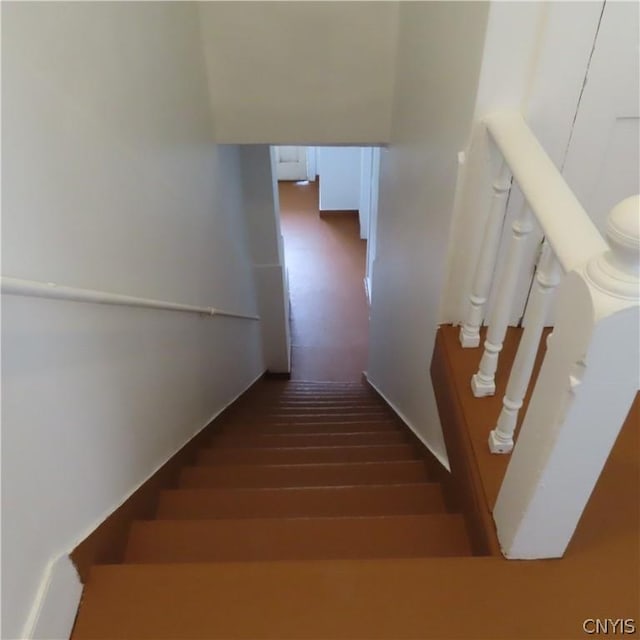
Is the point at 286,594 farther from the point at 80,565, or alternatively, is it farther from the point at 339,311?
the point at 339,311

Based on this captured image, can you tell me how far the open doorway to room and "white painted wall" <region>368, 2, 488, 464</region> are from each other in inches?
66.0

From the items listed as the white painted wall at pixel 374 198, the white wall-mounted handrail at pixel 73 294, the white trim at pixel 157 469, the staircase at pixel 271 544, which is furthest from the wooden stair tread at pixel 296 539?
the white painted wall at pixel 374 198

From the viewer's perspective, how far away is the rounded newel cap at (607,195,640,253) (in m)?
0.71

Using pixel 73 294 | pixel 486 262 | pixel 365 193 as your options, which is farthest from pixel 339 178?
pixel 73 294

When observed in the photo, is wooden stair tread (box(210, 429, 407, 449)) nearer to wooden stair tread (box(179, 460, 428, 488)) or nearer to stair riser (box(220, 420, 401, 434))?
stair riser (box(220, 420, 401, 434))

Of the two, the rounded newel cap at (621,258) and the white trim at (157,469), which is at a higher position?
the rounded newel cap at (621,258)

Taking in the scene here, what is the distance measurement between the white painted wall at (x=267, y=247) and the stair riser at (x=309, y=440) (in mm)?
1696

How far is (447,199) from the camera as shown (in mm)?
1621

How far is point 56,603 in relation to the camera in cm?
105

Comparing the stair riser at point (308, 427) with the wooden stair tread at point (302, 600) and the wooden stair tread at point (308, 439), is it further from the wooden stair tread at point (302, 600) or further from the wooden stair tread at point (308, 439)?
the wooden stair tread at point (302, 600)

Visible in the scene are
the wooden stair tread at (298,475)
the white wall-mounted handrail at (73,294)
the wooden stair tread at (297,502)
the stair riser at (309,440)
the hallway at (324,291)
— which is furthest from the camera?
the hallway at (324,291)

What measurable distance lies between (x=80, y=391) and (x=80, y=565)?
368mm

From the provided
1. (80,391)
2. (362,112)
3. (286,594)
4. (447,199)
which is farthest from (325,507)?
(362,112)

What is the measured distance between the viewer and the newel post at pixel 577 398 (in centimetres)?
76
